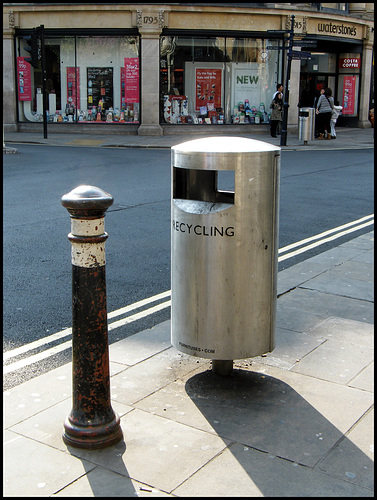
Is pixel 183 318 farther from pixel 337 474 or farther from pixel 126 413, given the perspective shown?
pixel 337 474

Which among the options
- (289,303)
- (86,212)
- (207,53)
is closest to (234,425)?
(86,212)

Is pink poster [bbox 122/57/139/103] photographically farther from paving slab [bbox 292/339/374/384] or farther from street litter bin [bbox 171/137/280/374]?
street litter bin [bbox 171/137/280/374]

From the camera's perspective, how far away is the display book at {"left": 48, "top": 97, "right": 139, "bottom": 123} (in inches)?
1041

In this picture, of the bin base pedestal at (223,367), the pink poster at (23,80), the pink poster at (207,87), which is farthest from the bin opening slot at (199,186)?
the pink poster at (23,80)

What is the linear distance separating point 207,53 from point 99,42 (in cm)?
448

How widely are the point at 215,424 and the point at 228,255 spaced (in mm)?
938

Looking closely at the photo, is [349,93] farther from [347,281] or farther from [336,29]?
[347,281]

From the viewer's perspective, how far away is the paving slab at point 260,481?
285cm

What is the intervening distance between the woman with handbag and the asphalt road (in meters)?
6.92

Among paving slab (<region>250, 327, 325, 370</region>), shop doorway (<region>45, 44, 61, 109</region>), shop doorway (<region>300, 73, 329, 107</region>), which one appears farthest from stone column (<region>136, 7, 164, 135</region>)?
paving slab (<region>250, 327, 325, 370</region>)

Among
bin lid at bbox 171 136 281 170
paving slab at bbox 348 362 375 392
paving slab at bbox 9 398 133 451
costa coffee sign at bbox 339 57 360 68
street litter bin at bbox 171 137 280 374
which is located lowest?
paving slab at bbox 9 398 133 451

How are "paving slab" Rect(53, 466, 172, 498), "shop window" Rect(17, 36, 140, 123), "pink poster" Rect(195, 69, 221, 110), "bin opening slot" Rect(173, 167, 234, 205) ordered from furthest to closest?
"pink poster" Rect(195, 69, 221, 110)
"shop window" Rect(17, 36, 140, 123)
"bin opening slot" Rect(173, 167, 234, 205)
"paving slab" Rect(53, 466, 172, 498)

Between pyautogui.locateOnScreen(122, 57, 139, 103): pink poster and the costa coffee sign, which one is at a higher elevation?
the costa coffee sign

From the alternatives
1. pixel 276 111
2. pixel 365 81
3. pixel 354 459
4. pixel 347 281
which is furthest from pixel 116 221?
pixel 365 81
